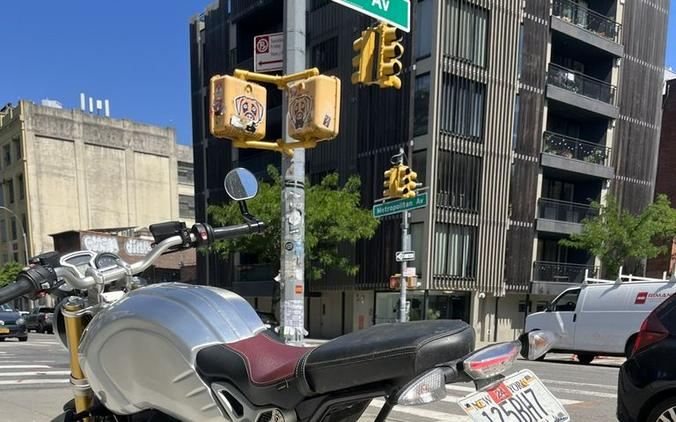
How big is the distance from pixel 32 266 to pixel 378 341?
2015 mm

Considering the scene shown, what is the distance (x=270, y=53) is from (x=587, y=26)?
23.6 metres

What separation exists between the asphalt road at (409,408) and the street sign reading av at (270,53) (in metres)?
4.14

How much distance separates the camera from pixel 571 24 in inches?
941

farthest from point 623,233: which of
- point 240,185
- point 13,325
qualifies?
point 13,325

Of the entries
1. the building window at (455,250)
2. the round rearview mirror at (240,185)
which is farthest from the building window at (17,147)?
the round rearview mirror at (240,185)

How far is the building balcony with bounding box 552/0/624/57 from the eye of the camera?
937 inches

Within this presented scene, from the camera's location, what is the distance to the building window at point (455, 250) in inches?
820

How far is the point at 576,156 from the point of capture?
25.0 metres

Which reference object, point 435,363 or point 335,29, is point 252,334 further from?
point 335,29

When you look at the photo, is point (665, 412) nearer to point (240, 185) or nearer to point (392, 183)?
point (240, 185)

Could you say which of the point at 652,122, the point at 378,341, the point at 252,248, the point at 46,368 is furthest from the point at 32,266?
the point at 652,122

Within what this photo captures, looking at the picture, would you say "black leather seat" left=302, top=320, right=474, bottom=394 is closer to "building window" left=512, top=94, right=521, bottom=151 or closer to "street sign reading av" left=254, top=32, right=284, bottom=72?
"street sign reading av" left=254, top=32, right=284, bottom=72

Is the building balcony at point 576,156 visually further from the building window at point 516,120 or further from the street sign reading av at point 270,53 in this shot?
the street sign reading av at point 270,53

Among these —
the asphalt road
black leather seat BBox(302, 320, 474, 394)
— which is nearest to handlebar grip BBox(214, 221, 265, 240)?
black leather seat BBox(302, 320, 474, 394)
